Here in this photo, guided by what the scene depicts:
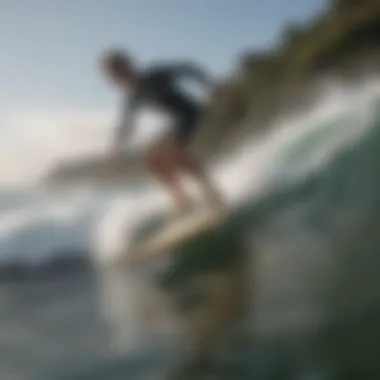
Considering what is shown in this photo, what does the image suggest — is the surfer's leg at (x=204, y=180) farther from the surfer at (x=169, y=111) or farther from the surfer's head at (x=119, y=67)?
the surfer's head at (x=119, y=67)

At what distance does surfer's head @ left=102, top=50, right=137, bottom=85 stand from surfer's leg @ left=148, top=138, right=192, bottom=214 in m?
0.12

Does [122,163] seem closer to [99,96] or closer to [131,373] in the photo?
[99,96]

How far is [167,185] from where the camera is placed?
1423 millimetres

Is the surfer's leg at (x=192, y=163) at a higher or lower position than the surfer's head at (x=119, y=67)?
lower

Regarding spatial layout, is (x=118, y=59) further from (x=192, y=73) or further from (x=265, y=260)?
(x=265, y=260)

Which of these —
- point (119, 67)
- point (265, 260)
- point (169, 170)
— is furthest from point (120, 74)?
point (265, 260)

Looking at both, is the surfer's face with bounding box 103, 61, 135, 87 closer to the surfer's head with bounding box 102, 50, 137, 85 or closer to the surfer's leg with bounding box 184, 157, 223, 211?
the surfer's head with bounding box 102, 50, 137, 85

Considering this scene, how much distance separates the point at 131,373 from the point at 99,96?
0.44 m

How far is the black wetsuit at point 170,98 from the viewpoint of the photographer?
144 cm

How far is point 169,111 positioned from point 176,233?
195 millimetres

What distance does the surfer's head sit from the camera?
1.46 m

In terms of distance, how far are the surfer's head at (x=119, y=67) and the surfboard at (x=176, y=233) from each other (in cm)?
24

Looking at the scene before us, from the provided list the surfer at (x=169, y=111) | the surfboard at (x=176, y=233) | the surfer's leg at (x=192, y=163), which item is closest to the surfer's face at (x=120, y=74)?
the surfer at (x=169, y=111)

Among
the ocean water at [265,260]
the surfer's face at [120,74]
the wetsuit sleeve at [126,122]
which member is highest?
the surfer's face at [120,74]
